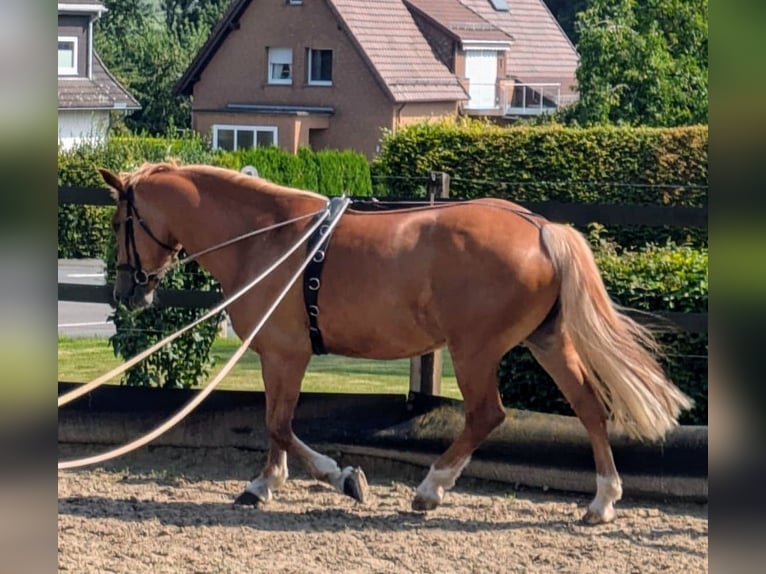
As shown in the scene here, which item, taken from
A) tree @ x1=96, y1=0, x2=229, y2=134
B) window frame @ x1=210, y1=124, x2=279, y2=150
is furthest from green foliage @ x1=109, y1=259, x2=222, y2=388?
tree @ x1=96, y1=0, x2=229, y2=134

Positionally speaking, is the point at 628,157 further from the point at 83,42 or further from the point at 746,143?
the point at 746,143

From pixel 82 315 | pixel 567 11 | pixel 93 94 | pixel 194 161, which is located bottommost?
pixel 82 315

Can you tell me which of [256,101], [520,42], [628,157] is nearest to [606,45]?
[628,157]

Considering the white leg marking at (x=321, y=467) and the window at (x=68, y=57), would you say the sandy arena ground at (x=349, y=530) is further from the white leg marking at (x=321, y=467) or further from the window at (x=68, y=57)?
the window at (x=68, y=57)

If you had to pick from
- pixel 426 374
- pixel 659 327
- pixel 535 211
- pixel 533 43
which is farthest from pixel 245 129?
pixel 659 327

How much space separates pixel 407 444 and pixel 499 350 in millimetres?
1272

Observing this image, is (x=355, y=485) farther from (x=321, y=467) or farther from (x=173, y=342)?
(x=173, y=342)

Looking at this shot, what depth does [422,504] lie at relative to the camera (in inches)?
226

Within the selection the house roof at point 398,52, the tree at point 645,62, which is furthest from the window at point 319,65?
the tree at point 645,62

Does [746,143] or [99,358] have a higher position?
[746,143]

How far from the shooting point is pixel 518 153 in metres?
26.4

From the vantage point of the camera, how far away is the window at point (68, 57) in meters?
38.8

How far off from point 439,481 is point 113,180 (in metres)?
2.32

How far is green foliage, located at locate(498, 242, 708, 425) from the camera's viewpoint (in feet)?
20.8
